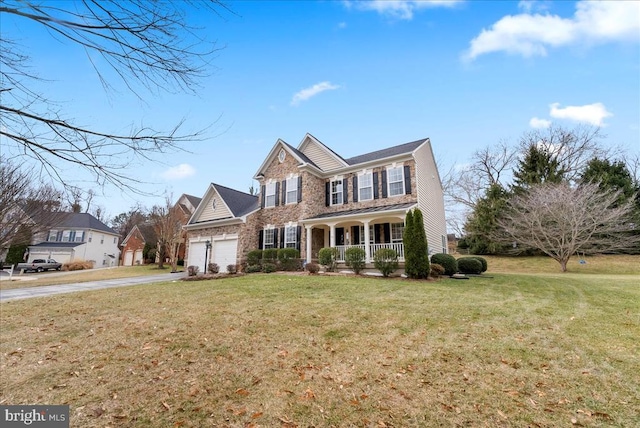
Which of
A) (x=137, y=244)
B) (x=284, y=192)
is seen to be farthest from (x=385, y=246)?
(x=137, y=244)

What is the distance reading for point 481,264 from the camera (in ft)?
51.2

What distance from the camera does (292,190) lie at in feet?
59.4

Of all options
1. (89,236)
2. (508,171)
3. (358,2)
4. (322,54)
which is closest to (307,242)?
(322,54)

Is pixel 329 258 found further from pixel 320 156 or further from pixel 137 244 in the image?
pixel 137 244

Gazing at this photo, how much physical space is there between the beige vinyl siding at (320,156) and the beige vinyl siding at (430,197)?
492cm

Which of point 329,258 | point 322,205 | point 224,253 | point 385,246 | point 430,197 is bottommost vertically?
A: point 329,258

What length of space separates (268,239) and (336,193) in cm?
543

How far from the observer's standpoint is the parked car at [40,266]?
28.3m

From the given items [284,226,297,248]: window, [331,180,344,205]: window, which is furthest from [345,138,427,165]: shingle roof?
[284,226,297,248]: window

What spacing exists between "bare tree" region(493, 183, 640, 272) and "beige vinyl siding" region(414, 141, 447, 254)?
886 cm

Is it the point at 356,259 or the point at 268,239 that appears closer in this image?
the point at 356,259

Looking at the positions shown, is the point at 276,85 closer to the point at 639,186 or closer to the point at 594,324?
the point at 594,324

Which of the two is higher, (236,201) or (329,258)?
(236,201)

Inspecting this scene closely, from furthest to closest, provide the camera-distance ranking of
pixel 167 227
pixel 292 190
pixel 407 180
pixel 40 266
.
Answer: pixel 40 266
pixel 167 227
pixel 292 190
pixel 407 180
